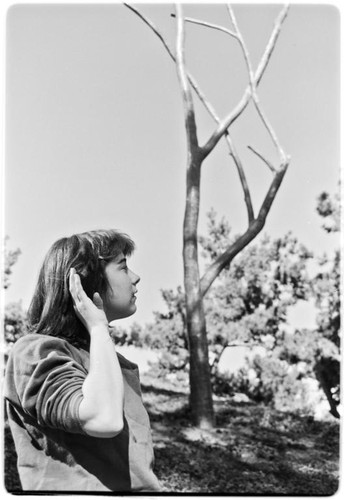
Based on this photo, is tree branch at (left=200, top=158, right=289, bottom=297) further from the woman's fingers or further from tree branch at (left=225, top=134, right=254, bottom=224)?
the woman's fingers

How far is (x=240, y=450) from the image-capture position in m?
3.44

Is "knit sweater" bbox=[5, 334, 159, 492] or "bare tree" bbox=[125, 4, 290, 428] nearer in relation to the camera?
"knit sweater" bbox=[5, 334, 159, 492]

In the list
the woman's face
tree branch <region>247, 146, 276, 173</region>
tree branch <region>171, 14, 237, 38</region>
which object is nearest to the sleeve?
the woman's face

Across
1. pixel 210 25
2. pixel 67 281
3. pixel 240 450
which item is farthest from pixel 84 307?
pixel 240 450

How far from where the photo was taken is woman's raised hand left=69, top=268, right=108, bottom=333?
2.39 ft

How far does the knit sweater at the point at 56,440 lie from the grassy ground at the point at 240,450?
251cm

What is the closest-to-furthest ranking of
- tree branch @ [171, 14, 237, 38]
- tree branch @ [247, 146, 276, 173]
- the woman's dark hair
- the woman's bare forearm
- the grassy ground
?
the woman's bare forearm < the woman's dark hair < tree branch @ [171, 14, 237, 38] < the grassy ground < tree branch @ [247, 146, 276, 173]

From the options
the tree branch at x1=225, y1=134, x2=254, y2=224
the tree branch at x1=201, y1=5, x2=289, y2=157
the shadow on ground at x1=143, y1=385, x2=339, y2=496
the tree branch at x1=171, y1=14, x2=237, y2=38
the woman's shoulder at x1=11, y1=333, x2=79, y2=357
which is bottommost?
the shadow on ground at x1=143, y1=385, x2=339, y2=496

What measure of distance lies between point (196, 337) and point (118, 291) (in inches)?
106

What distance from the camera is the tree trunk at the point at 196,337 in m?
3.40

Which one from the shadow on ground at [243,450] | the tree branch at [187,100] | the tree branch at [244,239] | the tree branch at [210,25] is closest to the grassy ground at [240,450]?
the shadow on ground at [243,450]

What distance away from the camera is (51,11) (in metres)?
2.76

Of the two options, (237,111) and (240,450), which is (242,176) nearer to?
(237,111)

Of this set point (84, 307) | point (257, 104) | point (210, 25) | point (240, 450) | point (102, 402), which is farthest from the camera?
point (240, 450)
